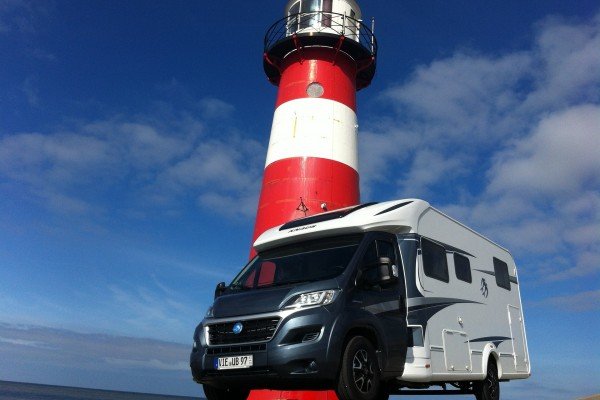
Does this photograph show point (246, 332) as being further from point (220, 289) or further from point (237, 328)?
point (220, 289)

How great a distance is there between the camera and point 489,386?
10.2 metres

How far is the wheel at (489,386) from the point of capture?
993 centimetres

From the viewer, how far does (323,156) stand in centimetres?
1536

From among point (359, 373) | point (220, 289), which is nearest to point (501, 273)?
point (359, 373)

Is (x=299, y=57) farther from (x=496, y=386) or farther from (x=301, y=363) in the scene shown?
(x=301, y=363)

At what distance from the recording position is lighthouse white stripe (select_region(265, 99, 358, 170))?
1553 centimetres

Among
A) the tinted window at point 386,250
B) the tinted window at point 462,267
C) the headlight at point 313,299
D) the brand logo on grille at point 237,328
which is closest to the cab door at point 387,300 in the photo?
the tinted window at point 386,250

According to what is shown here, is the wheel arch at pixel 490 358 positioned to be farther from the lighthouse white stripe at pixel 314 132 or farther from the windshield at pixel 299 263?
the lighthouse white stripe at pixel 314 132

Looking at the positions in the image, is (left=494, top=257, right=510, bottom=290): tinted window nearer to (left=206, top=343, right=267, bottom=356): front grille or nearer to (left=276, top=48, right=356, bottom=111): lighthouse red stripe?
(left=206, top=343, right=267, bottom=356): front grille

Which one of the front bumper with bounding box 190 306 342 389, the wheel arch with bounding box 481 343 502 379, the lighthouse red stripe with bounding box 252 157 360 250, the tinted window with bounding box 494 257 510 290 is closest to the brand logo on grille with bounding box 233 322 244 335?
the front bumper with bounding box 190 306 342 389

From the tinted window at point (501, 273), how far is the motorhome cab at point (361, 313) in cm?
69

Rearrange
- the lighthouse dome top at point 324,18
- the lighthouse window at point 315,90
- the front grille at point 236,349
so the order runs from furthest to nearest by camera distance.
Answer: the lighthouse dome top at point 324,18 < the lighthouse window at point 315,90 < the front grille at point 236,349

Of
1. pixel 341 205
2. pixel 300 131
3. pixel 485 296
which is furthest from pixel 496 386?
pixel 300 131

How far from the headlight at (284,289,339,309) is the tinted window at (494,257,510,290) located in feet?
19.5
